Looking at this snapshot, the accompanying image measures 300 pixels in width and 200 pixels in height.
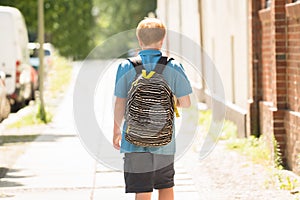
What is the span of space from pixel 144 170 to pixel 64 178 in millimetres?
3899

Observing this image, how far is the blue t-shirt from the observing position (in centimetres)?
646

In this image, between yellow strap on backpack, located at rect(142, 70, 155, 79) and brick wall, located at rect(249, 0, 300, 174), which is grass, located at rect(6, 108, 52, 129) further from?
yellow strap on backpack, located at rect(142, 70, 155, 79)

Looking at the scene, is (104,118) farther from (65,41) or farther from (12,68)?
(65,41)

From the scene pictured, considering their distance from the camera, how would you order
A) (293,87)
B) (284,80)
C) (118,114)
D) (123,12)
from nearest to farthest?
(118,114)
(293,87)
(284,80)
(123,12)

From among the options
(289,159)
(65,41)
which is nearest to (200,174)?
(289,159)

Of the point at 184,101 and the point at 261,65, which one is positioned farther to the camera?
the point at 261,65

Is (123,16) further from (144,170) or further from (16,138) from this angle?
(144,170)

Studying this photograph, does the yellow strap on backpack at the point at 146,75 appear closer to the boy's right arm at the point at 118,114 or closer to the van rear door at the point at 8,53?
the boy's right arm at the point at 118,114

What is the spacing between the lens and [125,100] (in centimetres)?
650

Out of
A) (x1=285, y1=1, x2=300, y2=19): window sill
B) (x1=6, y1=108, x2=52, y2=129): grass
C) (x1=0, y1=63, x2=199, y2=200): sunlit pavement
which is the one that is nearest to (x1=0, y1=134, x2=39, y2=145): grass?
(x1=0, y1=63, x2=199, y2=200): sunlit pavement

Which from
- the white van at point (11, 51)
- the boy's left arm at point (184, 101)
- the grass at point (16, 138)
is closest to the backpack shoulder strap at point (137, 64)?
the boy's left arm at point (184, 101)

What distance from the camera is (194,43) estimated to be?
23734 mm

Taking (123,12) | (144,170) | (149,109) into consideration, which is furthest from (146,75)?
(123,12)

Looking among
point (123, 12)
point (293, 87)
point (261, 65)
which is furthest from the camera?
point (123, 12)
